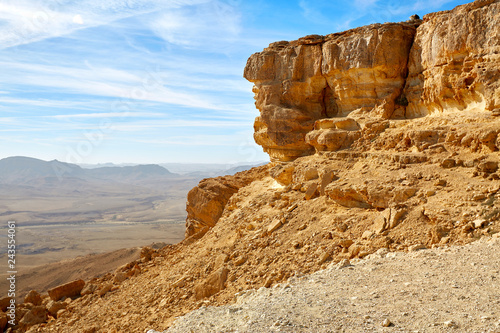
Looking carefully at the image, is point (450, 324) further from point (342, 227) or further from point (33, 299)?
point (33, 299)

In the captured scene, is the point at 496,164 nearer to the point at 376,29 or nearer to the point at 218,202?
the point at 376,29

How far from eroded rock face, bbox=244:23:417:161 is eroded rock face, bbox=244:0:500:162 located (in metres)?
0.04

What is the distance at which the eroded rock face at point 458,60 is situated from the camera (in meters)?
11.3

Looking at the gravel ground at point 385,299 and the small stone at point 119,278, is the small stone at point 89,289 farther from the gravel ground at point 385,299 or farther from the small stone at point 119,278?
the gravel ground at point 385,299

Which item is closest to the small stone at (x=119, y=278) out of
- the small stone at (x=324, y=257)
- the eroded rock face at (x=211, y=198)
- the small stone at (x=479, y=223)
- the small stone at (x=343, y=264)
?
the eroded rock face at (x=211, y=198)

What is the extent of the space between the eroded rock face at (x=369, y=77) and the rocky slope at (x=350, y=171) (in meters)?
0.05

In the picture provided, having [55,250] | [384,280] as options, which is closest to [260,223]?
[384,280]

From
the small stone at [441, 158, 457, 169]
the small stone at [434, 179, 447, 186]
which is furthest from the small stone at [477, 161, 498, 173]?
the small stone at [434, 179, 447, 186]

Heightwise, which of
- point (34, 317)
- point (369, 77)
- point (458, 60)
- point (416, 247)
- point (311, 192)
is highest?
point (369, 77)

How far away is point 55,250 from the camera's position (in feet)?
189

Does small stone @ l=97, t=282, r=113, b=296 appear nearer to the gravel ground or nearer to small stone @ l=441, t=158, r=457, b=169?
the gravel ground

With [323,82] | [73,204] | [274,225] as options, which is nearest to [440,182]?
[274,225]

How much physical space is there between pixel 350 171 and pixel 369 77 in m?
5.05

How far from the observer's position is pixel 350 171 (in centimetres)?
1330
